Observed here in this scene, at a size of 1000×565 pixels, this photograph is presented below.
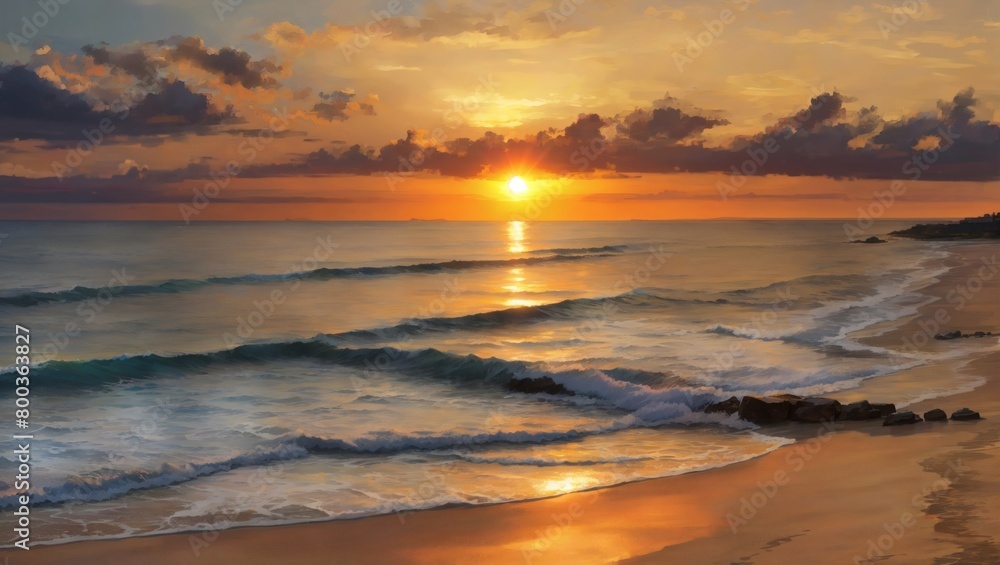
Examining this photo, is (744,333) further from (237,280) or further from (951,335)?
(237,280)

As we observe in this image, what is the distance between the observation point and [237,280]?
54.8 m

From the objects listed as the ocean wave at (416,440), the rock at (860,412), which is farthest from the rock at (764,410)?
the ocean wave at (416,440)

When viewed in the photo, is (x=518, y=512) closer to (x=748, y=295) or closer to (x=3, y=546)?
(x=3, y=546)

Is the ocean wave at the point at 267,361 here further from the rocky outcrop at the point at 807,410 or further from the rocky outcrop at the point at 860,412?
the rocky outcrop at the point at 860,412

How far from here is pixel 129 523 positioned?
432 inches

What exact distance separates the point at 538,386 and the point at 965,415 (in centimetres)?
990

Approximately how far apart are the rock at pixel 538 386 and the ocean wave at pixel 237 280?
1244 inches

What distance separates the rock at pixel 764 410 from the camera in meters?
16.3

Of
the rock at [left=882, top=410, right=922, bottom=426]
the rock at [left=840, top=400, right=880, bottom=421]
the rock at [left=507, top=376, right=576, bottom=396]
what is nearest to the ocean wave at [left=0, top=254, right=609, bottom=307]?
the rock at [left=507, top=376, right=576, bottom=396]

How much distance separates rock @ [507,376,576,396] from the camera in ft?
68.2

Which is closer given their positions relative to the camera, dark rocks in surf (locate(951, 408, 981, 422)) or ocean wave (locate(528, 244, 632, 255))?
dark rocks in surf (locate(951, 408, 981, 422))

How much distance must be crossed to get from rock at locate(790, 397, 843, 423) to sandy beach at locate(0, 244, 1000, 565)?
248cm

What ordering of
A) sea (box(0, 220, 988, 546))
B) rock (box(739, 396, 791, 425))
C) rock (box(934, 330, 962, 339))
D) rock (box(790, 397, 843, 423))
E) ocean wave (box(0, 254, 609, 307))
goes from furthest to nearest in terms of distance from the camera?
1. ocean wave (box(0, 254, 609, 307))
2. rock (box(934, 330, 962, 339))
3. rock (box(739, 396, 791, 425))
4. rock (box(790, 397, 843, 423))
5. sea (box(0, 220, 988, 546))

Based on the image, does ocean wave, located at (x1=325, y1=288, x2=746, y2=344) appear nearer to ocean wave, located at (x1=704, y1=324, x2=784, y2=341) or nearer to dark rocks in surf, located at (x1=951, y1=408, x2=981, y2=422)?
ocean wave, located at (x1=704, y1=324, x2=784, y2=341)
